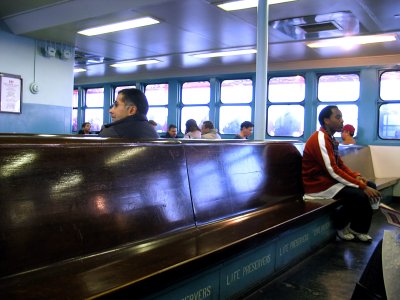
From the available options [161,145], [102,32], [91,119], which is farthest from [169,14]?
[91,119]

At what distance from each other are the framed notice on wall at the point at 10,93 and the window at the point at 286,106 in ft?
15.1

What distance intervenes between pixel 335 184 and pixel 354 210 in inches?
11.3

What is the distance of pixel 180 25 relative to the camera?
546cm

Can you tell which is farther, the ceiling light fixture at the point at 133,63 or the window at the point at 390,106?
the ceiling light fixture at the point at 133,63

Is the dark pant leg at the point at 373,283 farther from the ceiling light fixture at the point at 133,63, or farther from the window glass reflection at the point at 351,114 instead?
the ceiling light fixture at the point at 133,63

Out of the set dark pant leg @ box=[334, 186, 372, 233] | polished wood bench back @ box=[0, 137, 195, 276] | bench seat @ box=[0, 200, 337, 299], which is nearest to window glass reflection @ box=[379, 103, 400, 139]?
dark pant leg @ box=[334, 186, 372, 233]

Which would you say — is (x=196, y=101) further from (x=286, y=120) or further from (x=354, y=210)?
(x=354, y=210)

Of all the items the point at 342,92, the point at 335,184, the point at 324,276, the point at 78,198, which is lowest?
the point at 324,276

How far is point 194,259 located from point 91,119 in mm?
9827

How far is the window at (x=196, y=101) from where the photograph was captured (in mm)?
8781

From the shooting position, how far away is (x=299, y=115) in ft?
25.1

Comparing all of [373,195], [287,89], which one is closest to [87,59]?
[287,89]

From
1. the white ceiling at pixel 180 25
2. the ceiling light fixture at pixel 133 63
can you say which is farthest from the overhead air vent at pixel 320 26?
the ceiling light fixture at pixel 133 63

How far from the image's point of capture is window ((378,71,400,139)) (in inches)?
267
